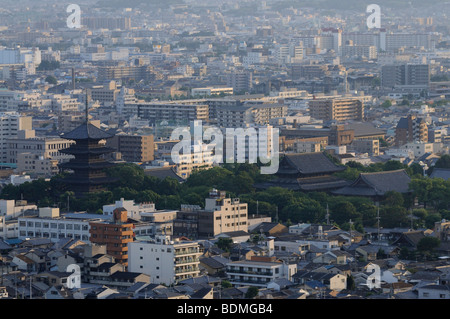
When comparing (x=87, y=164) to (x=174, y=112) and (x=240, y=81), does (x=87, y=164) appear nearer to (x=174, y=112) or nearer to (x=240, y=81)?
(x=174, y=112)

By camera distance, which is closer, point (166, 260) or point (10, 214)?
point (166, 260)

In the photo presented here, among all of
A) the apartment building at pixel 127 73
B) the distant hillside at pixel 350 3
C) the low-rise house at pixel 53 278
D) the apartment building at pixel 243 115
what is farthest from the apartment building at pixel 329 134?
the distant hillside at pixel 350 3

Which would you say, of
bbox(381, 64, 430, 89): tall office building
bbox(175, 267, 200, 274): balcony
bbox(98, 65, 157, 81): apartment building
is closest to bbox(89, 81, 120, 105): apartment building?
bbox(381, 64, 430, 89): tall office building

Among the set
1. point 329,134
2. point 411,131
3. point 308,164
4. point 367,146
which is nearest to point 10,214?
point 308,164

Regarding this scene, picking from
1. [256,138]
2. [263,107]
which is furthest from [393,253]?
[263,107]

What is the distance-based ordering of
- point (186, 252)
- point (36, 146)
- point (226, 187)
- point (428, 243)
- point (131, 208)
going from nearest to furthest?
1. point (186, 252)
2. point (428, 243)
3. point (131, 208)
4. point (226, 187)
5. point (36, 146)
